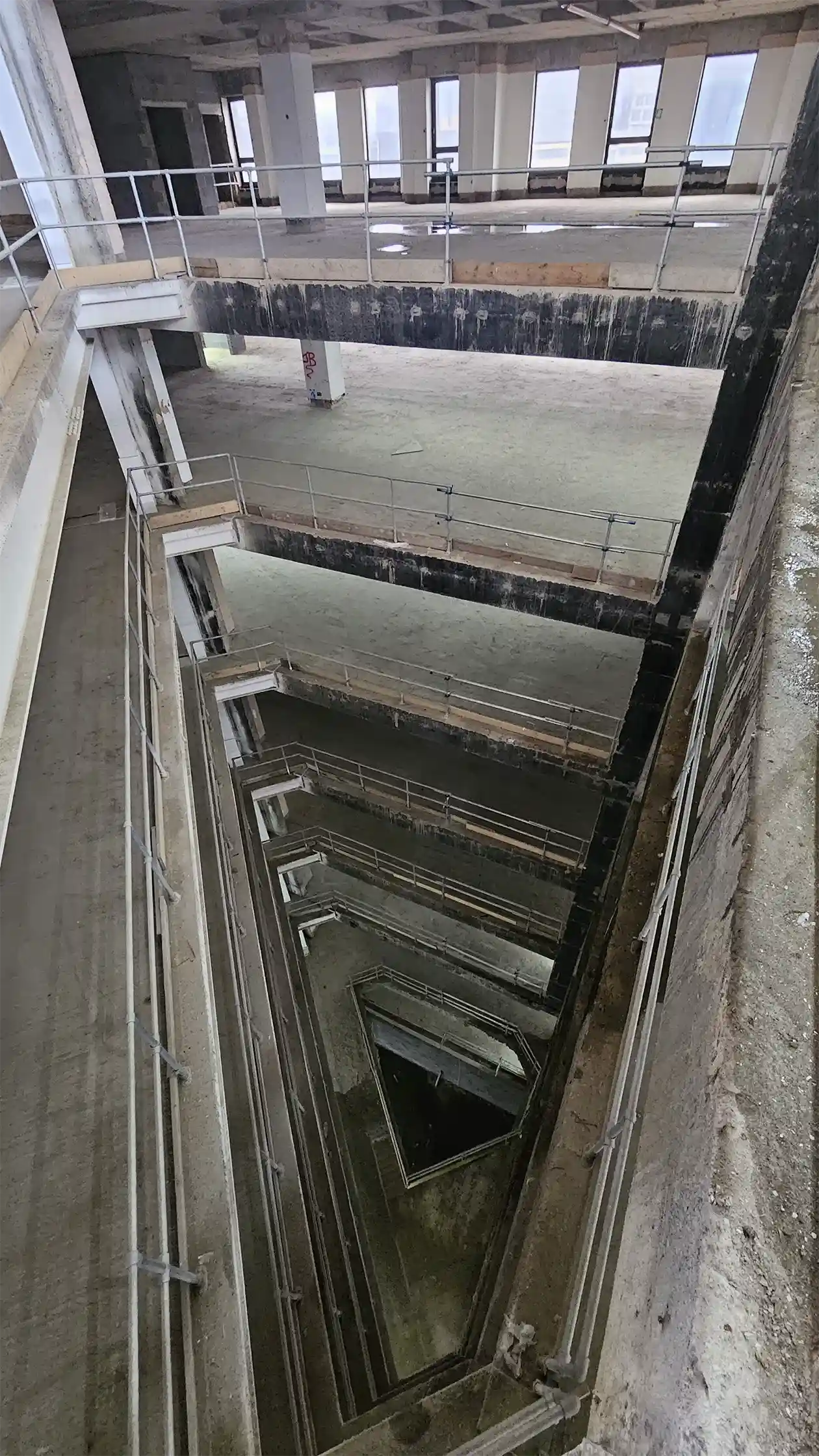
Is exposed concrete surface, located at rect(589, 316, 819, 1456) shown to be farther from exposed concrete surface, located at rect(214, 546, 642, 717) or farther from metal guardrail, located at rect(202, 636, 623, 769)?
exposed concrete surface, located at rect(214, 546, 642, 717)

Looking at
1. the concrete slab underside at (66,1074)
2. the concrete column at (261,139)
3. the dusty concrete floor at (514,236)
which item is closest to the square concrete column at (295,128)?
the dusty concrete floor at (514,236)

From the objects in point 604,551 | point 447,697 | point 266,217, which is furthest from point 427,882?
point 266,217

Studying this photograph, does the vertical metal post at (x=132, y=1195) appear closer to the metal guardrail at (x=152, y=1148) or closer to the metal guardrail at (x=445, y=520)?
the metal guardrail at (x=152, y=1148)

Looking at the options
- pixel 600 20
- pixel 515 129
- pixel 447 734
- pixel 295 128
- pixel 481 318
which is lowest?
pixel 447 734

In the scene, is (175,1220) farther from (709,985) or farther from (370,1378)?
(370,1378)

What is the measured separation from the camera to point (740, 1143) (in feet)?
1.87

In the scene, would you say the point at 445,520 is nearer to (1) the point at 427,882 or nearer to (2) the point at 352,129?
(1) the point at 427,882

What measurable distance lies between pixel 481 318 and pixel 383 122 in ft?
24.2

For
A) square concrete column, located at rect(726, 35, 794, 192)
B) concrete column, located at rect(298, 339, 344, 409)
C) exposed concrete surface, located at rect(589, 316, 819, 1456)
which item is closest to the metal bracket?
exposed concrete surface, located at rect(589, 316, 819, 1456)

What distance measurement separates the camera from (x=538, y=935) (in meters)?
4.95

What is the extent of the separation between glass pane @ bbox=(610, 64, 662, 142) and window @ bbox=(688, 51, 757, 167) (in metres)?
0.45

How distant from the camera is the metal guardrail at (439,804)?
15.0 ft

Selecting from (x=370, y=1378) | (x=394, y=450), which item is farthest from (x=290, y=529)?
(x=370, y=1378)

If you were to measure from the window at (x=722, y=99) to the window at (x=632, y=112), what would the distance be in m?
0.45
